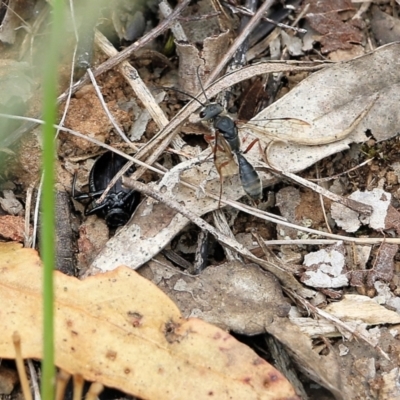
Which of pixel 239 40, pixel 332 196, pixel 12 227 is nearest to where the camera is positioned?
pixel 12 227

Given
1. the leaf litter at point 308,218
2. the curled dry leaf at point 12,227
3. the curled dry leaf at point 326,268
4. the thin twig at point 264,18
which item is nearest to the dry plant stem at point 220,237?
the leaf litter at point 308,218

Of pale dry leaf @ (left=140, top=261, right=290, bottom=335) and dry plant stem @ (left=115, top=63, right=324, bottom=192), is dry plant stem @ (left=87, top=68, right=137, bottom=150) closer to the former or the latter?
dry plant stem @ (left=115, top=63, right=324, bottom=192)

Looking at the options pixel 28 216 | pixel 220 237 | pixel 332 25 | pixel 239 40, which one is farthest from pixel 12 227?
pixel 332 25

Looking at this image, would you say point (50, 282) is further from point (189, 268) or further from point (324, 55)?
point (324, 55)

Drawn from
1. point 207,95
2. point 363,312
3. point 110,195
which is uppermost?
point 207,95

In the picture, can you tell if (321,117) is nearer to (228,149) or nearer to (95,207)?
(228,149)

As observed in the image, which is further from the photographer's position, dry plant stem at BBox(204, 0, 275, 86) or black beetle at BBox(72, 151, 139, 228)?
dry plant stem at BBox(204, 0, 275, 86)

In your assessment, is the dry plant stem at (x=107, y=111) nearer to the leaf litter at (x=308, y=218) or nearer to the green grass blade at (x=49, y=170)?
the leaf litter at (x=308, y=218)

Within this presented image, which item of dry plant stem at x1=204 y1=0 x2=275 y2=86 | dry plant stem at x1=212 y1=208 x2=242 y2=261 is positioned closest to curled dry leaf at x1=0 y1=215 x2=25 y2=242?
dry plant stem at x1=212 y1=208 x2=242 y2=261
